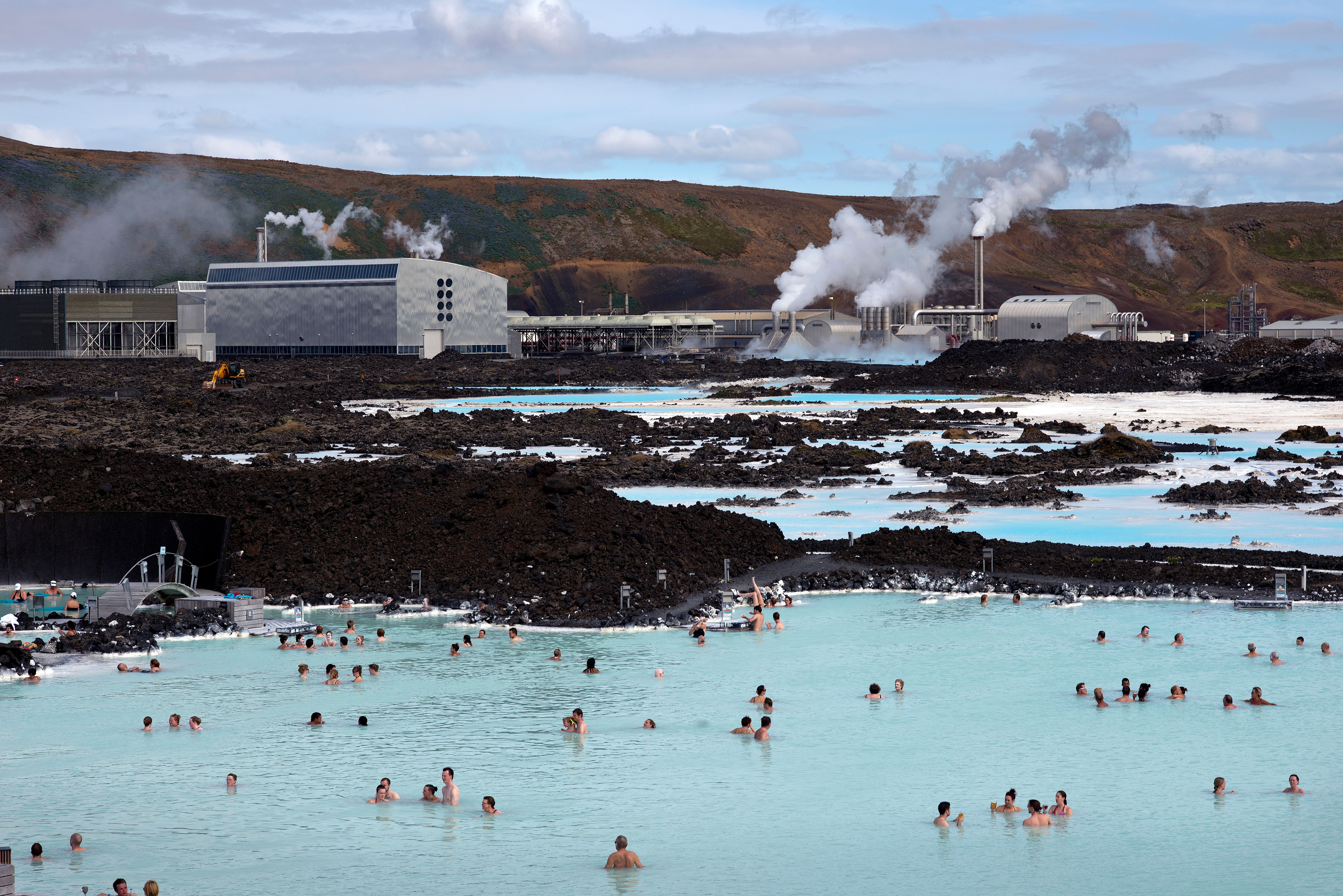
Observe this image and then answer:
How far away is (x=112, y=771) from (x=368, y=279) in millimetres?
131175

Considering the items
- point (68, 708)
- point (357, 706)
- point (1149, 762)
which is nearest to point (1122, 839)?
point (1149, 762)

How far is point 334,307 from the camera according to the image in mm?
153000

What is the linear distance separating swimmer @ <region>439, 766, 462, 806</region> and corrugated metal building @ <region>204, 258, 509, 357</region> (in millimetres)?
131202

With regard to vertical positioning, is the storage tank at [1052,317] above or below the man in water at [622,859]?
above

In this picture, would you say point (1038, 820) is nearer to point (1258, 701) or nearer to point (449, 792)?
point (1258, 701)

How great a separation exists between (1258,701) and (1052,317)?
444 ft

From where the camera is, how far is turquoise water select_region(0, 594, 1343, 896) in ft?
64.7

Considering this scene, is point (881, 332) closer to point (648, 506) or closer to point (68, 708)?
point (648, 506)

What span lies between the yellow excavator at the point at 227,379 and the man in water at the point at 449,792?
9614cm

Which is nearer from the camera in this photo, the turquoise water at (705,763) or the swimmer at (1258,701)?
the turquoise water at (705,763)

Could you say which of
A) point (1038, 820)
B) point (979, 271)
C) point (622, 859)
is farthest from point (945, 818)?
point (979, 271)

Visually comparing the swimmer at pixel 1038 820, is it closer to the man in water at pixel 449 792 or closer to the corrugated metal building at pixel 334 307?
the man in water at pixel 449 792

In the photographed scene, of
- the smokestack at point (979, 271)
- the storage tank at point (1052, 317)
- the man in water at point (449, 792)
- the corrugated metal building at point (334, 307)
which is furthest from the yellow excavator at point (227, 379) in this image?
the man in water at point (449, 792)

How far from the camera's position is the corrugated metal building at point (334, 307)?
151500 millimetres
